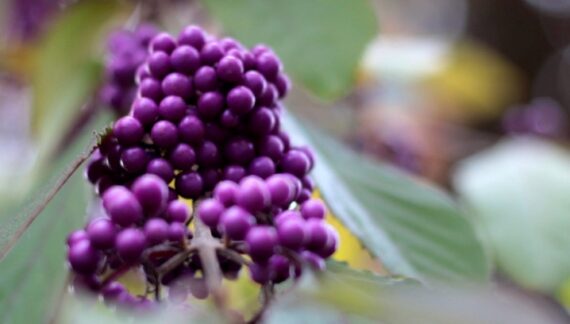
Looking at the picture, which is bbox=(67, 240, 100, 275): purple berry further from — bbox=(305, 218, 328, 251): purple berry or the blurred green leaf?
the blurred green leaf

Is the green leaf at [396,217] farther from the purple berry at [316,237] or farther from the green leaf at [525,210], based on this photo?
the green leaf at [525,210]

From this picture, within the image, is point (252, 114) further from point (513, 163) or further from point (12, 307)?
point (513, 163)

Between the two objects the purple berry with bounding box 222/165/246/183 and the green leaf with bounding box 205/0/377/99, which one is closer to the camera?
the purple berry with bounding box 222/165/246/183

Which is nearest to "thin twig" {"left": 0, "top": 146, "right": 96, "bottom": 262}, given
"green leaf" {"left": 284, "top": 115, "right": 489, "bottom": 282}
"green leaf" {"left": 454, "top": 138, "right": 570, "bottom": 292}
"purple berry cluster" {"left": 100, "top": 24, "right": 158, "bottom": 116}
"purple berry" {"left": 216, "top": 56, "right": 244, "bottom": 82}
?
"purple berry" {"left": 216, "top": 56, "right": 244, "bottom": 82}

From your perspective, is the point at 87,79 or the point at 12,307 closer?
the point at 12,307

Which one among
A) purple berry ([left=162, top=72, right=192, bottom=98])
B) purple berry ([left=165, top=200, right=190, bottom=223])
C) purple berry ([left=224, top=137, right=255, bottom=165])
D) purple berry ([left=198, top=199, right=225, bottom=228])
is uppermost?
purple berry ([left=162, top=72, right=192, bottom=98])

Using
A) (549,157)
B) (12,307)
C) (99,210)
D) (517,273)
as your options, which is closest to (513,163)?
(549,157)

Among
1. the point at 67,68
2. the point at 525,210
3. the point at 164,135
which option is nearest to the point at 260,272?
the point at 164,135

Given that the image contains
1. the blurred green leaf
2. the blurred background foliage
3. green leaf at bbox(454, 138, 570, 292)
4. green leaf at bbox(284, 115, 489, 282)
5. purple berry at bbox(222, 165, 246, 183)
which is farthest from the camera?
green leaf at bbox(454, 138, 570, 292)
